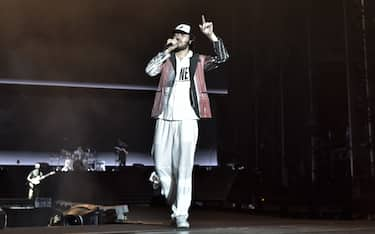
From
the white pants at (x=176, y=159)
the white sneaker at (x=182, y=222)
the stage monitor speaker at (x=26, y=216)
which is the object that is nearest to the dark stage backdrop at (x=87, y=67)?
the stage monitor speaker at (x=26, y=216)

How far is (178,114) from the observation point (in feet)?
9.97

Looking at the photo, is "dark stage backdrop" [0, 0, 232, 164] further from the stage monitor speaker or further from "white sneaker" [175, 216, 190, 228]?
"white sneaker" [175, 216, 190, 228]

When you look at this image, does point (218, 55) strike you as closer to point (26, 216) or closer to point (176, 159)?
point (176, 159)

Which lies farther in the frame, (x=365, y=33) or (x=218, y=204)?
(x=218, y=204)

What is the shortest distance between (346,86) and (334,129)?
2.01ft

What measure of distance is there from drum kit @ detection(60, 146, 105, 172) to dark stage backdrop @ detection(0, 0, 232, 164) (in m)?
0.20

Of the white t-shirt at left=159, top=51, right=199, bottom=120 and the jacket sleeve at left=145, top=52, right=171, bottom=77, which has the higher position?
the jacket sleeve at left=145, top=52, right=171, bottom=77

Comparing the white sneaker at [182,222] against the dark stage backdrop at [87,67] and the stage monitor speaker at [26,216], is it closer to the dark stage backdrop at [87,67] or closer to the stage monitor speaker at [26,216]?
the stage monitor speaker at [26,216]

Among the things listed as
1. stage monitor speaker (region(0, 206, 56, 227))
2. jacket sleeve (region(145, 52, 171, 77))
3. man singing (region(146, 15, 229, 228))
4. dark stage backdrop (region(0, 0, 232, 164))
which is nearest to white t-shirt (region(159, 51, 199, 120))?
man singing (region(146, 15, 229, 228))

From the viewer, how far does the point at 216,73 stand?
9.16 meters

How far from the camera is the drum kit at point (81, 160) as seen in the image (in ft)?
30.1

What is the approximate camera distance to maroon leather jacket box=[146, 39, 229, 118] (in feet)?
10.0

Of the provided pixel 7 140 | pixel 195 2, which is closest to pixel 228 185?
pixel 195 2

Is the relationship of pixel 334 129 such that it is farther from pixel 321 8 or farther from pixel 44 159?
pixel 44 159
